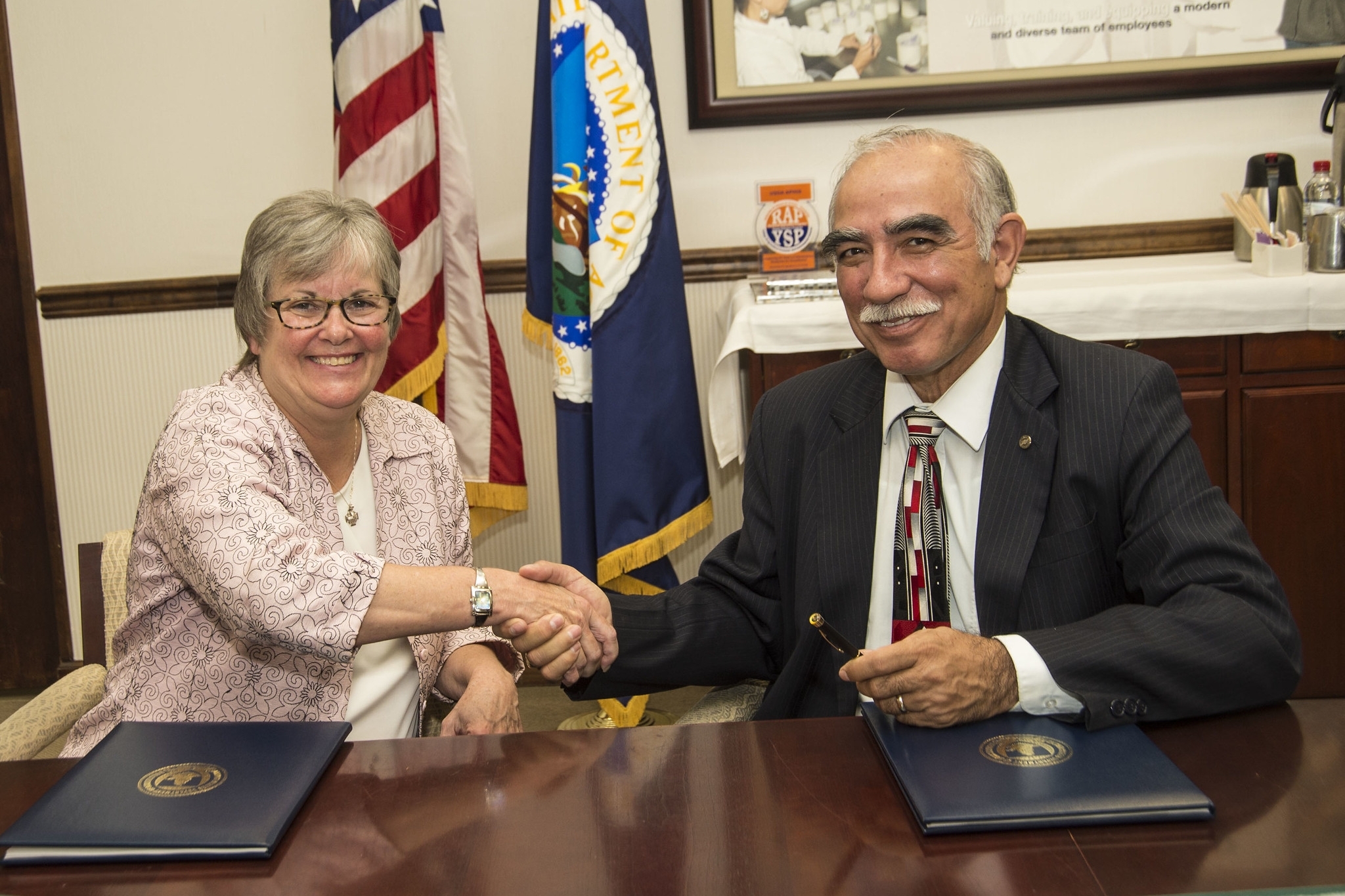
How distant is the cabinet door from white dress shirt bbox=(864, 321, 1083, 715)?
154cm

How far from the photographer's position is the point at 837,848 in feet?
3.18

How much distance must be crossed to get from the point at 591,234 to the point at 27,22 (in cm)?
212

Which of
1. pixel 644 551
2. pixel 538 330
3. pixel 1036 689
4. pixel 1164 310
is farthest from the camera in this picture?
pixel 538 330

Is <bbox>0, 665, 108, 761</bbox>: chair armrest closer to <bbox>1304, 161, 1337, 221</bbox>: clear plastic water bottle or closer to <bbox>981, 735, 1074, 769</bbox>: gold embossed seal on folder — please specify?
<bbox>981, 735, 1074, 769</bbox>: gold embossed seal on folder

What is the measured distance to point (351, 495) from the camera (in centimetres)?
188

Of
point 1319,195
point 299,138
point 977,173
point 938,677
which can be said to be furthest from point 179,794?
point 1319,195

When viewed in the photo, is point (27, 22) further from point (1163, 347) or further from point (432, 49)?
point (1163, 347)

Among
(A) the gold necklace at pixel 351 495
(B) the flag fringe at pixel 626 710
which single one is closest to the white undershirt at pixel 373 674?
(A) the gold necklace at pixel 351 495

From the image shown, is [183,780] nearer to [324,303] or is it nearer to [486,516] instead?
[324,303]

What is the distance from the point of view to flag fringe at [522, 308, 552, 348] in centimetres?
319

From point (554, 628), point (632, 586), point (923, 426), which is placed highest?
point (923, 426)

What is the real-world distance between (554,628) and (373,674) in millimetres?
330

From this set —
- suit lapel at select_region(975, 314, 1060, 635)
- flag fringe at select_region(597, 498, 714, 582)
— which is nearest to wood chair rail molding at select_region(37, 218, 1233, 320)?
Result: flag fringe at select_region(597, 498, 714, 582)

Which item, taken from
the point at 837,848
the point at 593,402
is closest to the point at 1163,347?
the point at 593,402
